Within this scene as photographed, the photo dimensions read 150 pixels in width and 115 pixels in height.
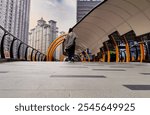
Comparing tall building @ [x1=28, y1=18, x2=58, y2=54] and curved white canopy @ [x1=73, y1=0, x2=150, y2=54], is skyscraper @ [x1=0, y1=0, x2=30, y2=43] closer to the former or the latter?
tall building @ [x1=28, y1=18, x2=58, y2=54]

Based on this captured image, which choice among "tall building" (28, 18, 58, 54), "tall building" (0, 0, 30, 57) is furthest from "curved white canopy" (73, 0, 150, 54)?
"tall building" (28, 18, 58, 54)

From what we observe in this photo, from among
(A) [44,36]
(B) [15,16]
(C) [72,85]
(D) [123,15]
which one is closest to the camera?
(C) [72,85]

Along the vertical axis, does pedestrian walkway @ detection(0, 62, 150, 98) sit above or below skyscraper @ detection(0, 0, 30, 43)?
below

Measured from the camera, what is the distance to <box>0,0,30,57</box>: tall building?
197 feet

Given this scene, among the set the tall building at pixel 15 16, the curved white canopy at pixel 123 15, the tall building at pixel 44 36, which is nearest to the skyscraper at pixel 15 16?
the tall building at pixel 15 16

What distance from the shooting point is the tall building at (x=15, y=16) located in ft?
197

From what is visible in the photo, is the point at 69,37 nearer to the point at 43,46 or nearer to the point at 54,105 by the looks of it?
the point at 54,105

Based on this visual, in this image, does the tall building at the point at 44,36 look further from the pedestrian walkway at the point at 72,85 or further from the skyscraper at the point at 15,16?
the pedestrian walkway at the point at 72,85

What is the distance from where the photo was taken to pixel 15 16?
68688 millimetres

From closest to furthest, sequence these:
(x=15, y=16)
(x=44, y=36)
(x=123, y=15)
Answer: (x=123, y=15) → (x=15, y=16) → (x=44, y=36)

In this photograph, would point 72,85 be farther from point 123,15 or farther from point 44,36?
point 44,36

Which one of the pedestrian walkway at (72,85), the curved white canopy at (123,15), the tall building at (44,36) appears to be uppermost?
the tall building at (44,36)

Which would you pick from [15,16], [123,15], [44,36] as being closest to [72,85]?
[123,15]

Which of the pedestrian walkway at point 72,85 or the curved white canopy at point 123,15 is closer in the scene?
the pedestrian walkway at point 72,85
